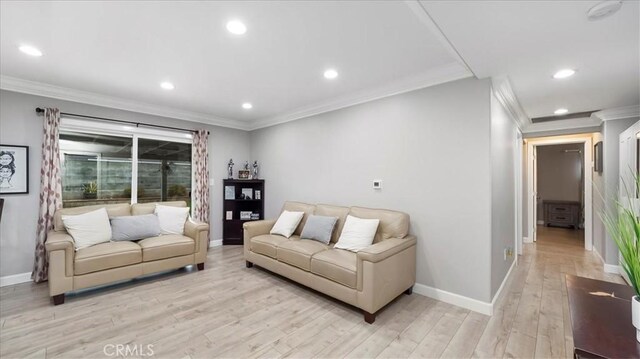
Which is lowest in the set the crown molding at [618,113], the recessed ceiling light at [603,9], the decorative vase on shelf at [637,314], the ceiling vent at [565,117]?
the decorative vase on shelf at [637,314]

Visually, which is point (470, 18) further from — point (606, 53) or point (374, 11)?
point (606, 53)

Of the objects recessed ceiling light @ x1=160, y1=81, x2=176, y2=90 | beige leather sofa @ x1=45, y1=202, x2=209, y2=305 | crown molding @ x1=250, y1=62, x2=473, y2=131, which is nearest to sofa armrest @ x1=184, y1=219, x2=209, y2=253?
beige leather sofa @ x1=45, y1=202, x2=209, y2=305

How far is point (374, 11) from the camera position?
186 cm

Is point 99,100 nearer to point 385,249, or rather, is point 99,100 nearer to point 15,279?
point 15,279

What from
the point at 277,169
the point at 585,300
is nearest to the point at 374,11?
the point at 585,300

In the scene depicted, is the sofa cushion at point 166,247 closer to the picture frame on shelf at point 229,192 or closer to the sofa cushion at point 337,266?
the picture frame on shelf at point 229,192

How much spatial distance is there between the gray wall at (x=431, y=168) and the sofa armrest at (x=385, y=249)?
0.28 meters

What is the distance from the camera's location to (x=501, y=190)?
312 cm

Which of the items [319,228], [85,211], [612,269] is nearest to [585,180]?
[612,269]

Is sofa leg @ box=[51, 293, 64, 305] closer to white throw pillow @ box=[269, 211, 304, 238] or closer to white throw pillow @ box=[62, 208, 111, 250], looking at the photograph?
white throw pillow @ box=[62, 208, 111, 250]

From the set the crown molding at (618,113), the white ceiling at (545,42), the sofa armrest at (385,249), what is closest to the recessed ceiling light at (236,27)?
the white ceiling at (545,42)

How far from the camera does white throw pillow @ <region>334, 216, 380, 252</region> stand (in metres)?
3.01

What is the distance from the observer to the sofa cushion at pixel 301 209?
3.97m

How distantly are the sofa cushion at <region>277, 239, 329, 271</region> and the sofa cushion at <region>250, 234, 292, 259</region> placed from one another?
108 millimetres
